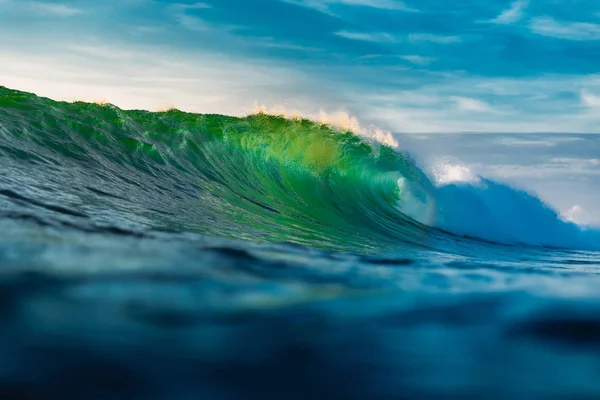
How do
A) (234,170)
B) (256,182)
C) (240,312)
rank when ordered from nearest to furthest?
1. (240,312)
2. (256,182)
3. (234,170)

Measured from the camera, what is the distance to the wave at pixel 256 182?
22.1ft

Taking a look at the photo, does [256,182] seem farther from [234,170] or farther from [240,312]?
[240,312]

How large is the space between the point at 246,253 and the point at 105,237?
1062 mm

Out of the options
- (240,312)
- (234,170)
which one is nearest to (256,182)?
(234,170)

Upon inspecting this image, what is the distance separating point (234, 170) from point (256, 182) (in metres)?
0.83

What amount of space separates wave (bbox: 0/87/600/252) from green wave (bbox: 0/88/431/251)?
0.12ft

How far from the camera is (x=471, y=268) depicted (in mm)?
4566

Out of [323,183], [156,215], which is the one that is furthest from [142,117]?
[156,215]

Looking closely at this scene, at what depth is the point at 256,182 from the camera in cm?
1148

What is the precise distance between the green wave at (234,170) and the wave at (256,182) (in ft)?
0.12

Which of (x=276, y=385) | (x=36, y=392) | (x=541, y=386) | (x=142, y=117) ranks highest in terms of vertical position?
(x=142, y=117)

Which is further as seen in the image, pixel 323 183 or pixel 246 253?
pixel 323 183

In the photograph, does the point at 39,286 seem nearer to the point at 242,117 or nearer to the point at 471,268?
the point at 471,268

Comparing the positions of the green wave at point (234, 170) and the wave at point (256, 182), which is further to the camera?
the green wave at point (234, 170)
